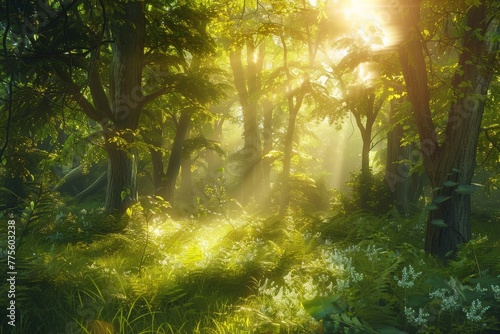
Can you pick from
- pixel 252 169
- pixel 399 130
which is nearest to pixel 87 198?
pixel 252 169

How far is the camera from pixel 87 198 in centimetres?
2525

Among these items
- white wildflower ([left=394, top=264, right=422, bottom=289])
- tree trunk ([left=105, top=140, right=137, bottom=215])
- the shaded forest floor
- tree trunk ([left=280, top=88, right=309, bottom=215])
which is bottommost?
the shaded forest floor

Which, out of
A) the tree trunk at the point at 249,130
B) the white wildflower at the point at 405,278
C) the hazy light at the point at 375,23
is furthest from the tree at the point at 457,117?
the tree trunk at the point at 249,130

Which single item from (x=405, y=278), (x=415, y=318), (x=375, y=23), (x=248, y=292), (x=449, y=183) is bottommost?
(x=248, y=292)

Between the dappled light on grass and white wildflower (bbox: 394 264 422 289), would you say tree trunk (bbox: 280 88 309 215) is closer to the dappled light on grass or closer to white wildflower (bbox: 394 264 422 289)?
the dappled light on grass

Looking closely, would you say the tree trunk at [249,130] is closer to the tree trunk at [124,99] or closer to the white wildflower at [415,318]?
the tree trunk at [124,99]

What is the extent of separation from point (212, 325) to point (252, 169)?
1651 cm

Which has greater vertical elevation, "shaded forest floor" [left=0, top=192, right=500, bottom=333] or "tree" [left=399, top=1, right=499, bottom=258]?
"tree" [left=399, top=1, right=499, bottom=258]

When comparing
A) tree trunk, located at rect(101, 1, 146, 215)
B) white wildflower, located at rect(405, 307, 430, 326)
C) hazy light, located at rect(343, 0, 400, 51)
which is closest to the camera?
white wildflower, located at rect(405, 307, 430, 326)

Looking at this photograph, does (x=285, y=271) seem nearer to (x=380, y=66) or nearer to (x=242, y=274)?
(x=242, y=274)

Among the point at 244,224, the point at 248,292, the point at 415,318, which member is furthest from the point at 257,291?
the point at 244,224

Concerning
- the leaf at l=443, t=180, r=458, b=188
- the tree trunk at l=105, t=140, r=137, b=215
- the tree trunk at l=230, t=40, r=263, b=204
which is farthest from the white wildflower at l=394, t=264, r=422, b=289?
the tree trunk at l=230, t=40, r=263, b=204

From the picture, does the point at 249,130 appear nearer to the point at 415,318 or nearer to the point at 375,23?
the point at 375,23

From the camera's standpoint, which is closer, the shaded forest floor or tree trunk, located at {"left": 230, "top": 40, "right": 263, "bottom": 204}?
the shaded forest floor
